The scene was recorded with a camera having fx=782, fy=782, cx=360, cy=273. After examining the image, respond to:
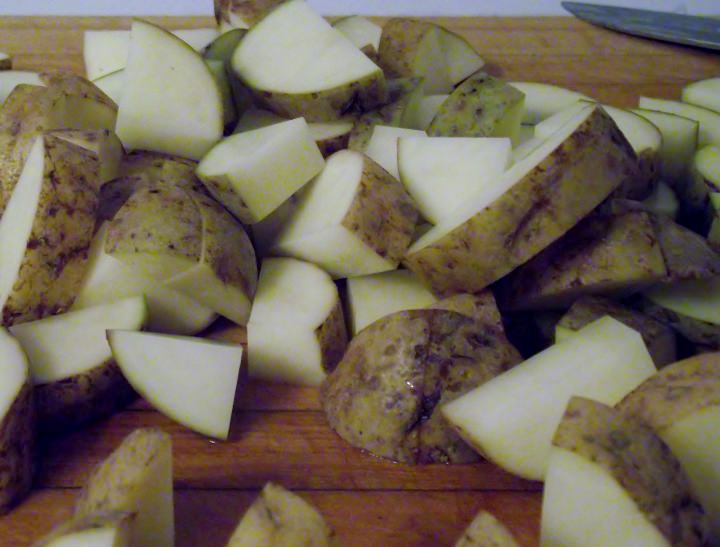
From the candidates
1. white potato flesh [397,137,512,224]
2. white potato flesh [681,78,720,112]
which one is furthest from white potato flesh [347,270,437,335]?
white potato flesh [681,78,720,112]

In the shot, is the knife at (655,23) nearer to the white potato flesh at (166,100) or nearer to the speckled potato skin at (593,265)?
the speckled potato skin at (593,265)

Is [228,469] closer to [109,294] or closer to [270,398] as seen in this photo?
[270,398]

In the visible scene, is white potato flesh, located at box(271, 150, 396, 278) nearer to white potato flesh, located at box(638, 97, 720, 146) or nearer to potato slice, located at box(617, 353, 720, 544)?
potato slice, located at box(617, 353, 720, 544)

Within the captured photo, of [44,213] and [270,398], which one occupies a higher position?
[44,213]

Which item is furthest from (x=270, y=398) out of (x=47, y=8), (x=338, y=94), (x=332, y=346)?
(x=47, y=8)

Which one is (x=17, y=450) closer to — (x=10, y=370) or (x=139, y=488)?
(x=10, y=370)

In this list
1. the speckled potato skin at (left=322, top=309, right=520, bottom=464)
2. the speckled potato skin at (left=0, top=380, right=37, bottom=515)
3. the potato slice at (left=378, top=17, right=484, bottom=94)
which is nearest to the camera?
the speckled potato skin at (left=0, top=380, right=37, bottom=515)
